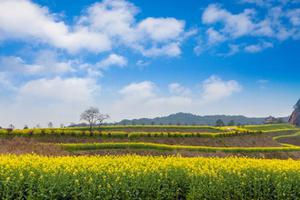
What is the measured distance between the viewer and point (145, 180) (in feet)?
36.2

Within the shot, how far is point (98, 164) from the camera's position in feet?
40.1

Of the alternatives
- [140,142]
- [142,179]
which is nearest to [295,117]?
[140,142]

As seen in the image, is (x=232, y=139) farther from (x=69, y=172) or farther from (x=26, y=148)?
(x=69, y=172)

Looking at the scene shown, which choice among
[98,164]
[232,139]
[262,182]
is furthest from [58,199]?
[232,139]

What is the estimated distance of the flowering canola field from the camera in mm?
10469

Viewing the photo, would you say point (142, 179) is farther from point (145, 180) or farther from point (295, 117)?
point (295, 117)

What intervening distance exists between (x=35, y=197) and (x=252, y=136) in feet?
171

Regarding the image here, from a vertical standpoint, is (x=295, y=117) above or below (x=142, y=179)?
above

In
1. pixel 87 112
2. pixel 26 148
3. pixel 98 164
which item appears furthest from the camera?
pixel 87 112

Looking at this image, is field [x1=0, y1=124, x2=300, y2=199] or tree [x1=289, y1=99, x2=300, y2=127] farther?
tree [x1=289, y1=99, x2=300, y2=127]

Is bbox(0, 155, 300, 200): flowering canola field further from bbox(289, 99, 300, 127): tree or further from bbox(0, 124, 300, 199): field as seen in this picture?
bbox(289, 99, 300, 127): tree

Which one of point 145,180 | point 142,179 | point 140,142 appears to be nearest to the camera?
point 145,180

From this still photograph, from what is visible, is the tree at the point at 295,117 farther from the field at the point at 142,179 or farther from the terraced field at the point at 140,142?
the field at the point at 142,179

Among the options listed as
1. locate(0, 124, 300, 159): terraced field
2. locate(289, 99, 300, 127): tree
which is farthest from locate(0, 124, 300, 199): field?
locate(289, 99, 300, 127): tree
